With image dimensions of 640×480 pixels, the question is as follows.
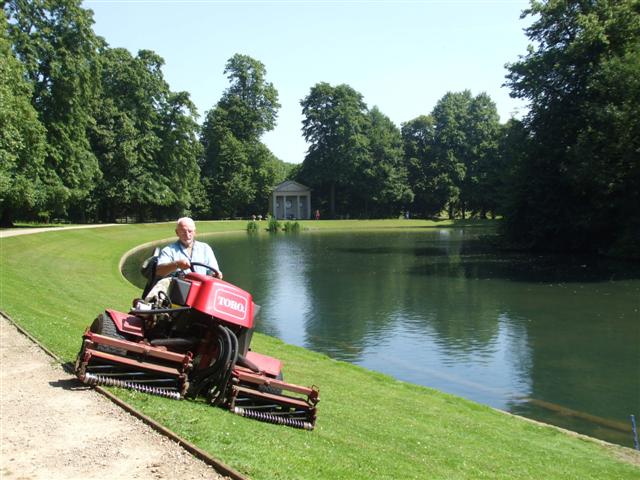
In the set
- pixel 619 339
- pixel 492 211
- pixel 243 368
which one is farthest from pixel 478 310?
pixel 492 211

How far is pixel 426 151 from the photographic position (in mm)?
96688

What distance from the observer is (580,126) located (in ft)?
133

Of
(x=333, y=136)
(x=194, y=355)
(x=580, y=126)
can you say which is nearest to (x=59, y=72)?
(x=580, y=126)

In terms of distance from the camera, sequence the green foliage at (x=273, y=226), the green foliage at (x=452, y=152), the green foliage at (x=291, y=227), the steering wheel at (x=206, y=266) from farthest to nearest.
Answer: the green foliage at (x=452, y=152), the green foliage at (x=291, y=227), the green foliage at (x=273, y=226), the steering wheel at (x=206, y=266)

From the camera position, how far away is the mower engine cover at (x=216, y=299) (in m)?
6.34

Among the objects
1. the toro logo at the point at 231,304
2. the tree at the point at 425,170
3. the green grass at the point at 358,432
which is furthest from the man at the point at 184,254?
the tree at the point at 425,170

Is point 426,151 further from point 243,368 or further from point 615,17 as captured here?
point 243,368

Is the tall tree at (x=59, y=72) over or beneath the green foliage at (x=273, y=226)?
over

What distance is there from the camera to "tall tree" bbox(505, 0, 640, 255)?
35750mm

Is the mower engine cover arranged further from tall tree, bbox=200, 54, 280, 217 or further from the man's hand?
tall tree, bbox=200, 54, 280, 217

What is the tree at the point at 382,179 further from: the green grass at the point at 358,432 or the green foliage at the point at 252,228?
the green grass at the point at 358,432

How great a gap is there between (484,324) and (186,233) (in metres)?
14.7

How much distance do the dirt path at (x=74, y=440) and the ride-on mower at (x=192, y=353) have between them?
1.42ft

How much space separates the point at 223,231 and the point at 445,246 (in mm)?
29661
